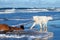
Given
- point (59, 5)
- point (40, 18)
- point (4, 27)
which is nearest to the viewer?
point (4, 27)

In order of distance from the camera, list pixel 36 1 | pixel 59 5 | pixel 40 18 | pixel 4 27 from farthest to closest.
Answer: pixel 36 1 < pixel 59 5 < pixel 40 18 < pixel 4 27

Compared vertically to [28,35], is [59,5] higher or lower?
higher

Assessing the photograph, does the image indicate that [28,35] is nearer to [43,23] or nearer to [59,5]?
[43,23]

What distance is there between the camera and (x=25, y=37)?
23.6ft

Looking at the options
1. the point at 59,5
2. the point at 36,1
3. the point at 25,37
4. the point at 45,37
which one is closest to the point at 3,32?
the point at 25,37

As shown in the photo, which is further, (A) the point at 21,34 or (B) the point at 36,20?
(B) the point at 36,20

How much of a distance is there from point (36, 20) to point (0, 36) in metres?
1.85

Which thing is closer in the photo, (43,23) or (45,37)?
(45,37)

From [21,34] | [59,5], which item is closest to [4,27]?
[21,34]

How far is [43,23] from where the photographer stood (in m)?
8.44

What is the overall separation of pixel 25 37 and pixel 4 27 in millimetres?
851

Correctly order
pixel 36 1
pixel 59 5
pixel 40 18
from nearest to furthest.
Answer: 1. pixel 40 18
2. pixel 59 5
3. pixel 36 1

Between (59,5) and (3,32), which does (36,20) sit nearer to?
(3,32)

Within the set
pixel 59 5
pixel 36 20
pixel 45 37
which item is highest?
pixel 59 5
